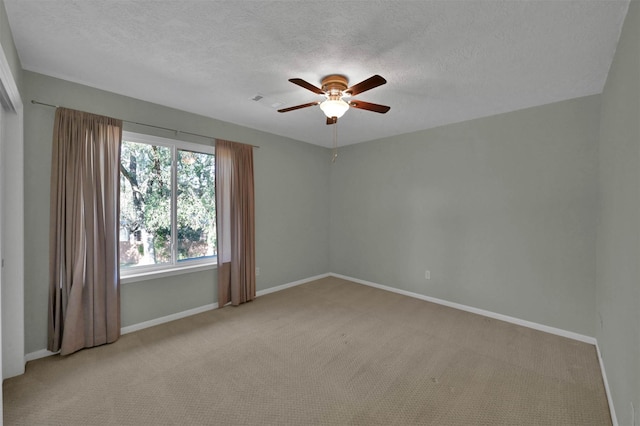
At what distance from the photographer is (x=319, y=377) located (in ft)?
7.38

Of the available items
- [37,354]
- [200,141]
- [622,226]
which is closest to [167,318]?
[37,354]

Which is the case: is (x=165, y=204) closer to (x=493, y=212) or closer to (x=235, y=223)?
(x=235, y=223)

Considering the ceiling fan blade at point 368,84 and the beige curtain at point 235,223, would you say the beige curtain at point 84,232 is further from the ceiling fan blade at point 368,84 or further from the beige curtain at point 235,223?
the ceiling fan blade at point 368,84

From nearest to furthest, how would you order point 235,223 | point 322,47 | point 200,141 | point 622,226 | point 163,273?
point 622,226 < point 322,47 < point 163,273 < point 200,141 < point 235,223

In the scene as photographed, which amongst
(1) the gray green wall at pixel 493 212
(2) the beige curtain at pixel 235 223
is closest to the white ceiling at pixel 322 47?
(1) the gray green wall at pixel 493 212

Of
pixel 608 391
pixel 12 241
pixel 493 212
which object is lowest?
pixel 608 391

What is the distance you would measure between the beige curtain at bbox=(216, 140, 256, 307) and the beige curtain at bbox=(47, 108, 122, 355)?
1142 millimetres

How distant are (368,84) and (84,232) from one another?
2.89 meters

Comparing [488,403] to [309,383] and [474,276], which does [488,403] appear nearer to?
[309,383]

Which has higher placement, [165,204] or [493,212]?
[165,204]

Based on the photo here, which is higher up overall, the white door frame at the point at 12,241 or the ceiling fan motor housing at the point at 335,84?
the ceiling fan motor housing at the point at 335,84

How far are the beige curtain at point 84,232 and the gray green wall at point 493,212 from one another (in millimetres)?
3564

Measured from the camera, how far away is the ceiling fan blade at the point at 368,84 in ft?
6.49

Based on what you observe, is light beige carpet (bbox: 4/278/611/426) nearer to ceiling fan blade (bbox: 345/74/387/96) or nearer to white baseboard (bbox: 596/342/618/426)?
white baseboard (bbox: 596/342/618/426)
